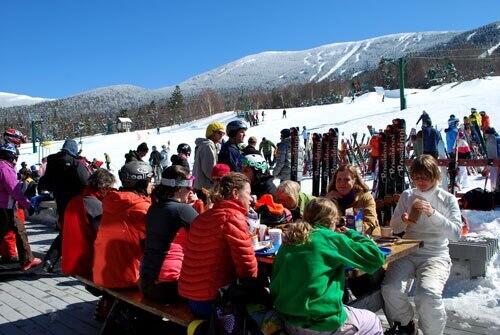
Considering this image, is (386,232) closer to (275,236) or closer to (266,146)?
(275,236)

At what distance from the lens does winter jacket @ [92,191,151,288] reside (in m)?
3.55

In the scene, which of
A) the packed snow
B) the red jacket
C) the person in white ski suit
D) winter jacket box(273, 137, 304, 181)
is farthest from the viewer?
winter jacket box(273, 137, 304, 181)

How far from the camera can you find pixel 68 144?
5.60m

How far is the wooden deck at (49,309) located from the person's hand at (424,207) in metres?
0.99

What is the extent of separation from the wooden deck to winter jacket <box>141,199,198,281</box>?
1.24 m

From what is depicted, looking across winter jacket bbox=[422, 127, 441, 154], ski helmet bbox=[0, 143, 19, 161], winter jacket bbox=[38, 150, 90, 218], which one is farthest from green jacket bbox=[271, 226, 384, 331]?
winter jacket bbox=[422, 127, 441, 154]

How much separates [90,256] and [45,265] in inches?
69.6

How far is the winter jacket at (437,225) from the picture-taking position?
11.3ft

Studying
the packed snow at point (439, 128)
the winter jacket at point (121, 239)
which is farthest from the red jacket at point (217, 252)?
the packed snow at point (439, 128)

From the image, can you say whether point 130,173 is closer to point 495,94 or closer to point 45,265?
point 45,265

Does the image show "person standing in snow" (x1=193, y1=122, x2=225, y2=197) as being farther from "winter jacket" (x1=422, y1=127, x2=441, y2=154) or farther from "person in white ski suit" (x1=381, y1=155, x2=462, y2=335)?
"winter jacket" (x1=422, y1=127, x2=441, y2=154)

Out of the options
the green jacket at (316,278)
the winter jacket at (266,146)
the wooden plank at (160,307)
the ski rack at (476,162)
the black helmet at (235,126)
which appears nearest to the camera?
the green jacket at (316,278)

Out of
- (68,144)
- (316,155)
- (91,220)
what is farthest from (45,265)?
(316,155)

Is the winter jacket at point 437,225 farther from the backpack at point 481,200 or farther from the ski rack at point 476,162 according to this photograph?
the ski rack at point 476,162
